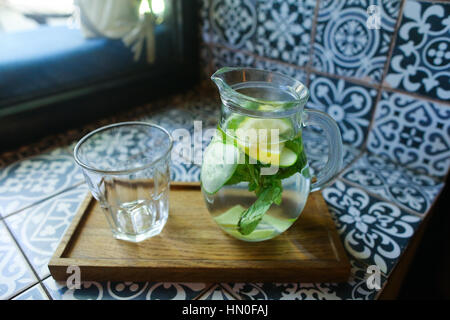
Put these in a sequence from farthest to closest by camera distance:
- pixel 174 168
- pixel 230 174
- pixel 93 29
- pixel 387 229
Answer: pixel 93 29 → pixel 174 168 → pixel 387 229 → pixel 230 174

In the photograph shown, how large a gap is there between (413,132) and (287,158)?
1.13ft

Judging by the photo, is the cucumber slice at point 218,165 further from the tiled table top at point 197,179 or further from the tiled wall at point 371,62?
the tiled wall at point 371,62

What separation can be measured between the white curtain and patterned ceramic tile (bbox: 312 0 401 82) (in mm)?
386

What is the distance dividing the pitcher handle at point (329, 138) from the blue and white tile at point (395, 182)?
0.19 meters

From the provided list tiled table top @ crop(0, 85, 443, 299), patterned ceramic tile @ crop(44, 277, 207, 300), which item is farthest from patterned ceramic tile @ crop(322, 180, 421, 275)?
patterned ceramic tile @ crop(44, 277, 207, 300)

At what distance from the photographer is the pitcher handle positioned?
0.39 metres

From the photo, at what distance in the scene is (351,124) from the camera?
665mm

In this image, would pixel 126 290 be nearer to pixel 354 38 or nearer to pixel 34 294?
pixel 34 294

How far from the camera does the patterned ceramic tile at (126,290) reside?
39cm

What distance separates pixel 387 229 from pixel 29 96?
0.68 meters

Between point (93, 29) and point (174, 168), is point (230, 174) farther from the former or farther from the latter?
point (93, 29)

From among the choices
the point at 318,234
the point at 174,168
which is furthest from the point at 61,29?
the point at 318,234

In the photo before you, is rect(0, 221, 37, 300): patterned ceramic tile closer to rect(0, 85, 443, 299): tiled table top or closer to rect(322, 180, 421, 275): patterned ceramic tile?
rect(0, 85, 443, 299): tiled table top

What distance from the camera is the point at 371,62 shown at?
1.94ft
